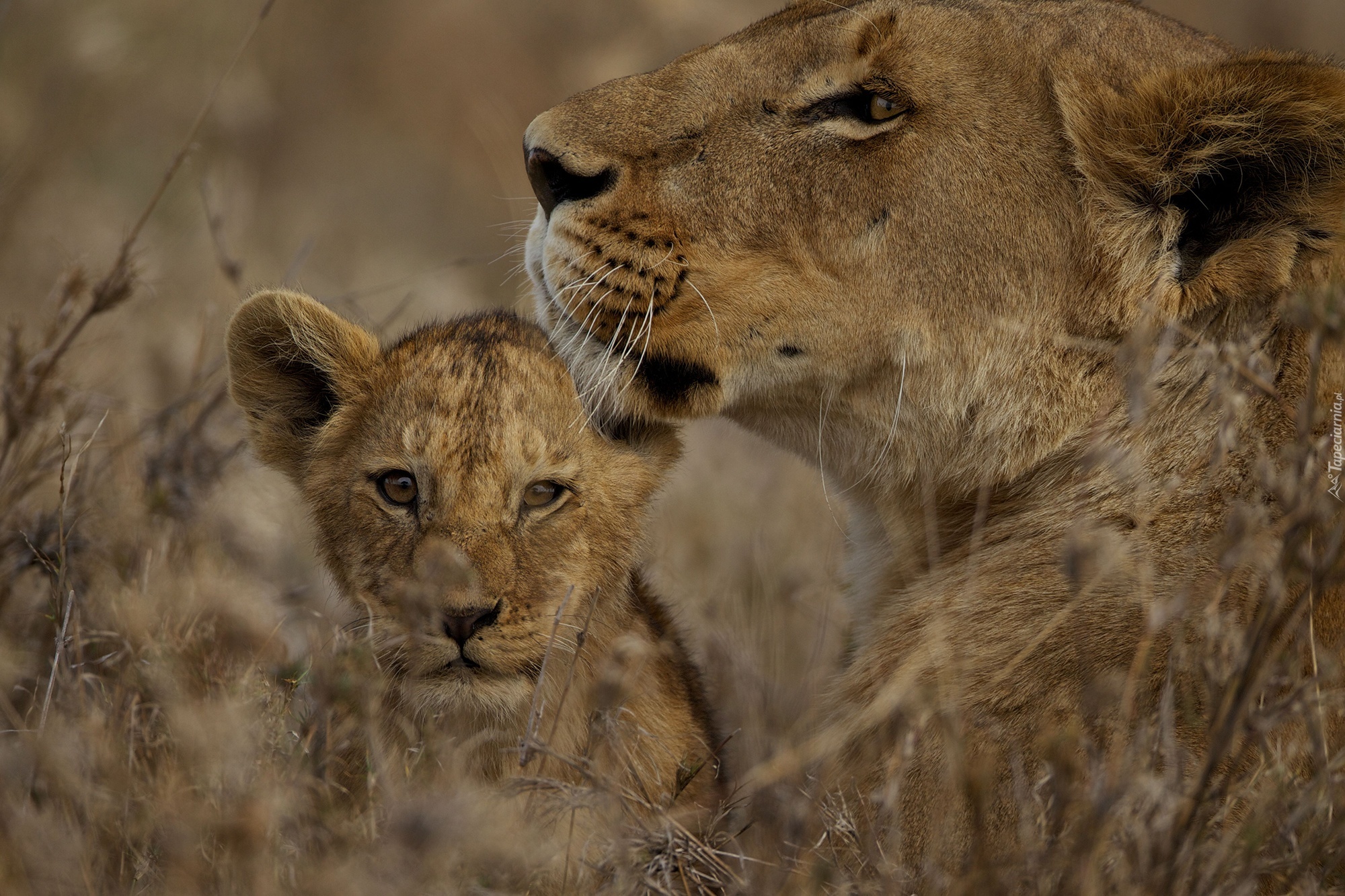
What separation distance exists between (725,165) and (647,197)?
0.21m

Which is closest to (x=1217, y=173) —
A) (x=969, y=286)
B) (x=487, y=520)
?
(x=969, y=286)

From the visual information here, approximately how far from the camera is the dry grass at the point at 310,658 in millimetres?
2119

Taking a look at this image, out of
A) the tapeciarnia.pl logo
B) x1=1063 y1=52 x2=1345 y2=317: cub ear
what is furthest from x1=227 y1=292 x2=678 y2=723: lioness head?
the tapeciarnia.pl logo

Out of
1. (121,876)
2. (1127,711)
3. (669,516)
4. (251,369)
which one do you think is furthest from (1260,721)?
(669,516)

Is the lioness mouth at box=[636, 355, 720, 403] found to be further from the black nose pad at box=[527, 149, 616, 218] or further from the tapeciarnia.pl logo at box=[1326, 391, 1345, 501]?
the tapeciarnia.pl logo at box=[1326, 391, 1345, 501]

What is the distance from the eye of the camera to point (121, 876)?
2.48 m

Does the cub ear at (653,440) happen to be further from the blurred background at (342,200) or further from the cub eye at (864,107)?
the cub eye at (864,107)

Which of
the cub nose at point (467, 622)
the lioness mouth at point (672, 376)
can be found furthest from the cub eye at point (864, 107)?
the cub nose at point (467, 622)

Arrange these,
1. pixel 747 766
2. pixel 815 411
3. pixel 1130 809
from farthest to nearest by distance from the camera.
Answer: pixel 747 766
pixel 815 411
pixel 1130 809

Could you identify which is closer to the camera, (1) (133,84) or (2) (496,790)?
(2) (496,790)

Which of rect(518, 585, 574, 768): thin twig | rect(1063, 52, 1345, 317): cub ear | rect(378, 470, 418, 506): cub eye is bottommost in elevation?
rect(518, 585, 574, 768): thin twig

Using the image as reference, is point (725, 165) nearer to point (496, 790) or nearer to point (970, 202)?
point (970, 202)

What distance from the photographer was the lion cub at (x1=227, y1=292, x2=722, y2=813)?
2.78 m

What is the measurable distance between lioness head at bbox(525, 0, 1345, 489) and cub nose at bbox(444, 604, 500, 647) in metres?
0.56
